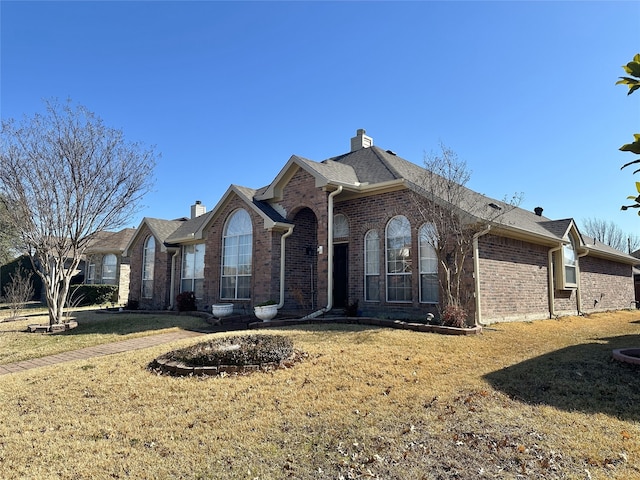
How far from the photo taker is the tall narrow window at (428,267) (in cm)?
1234

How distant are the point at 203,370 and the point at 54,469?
3054 millimetres

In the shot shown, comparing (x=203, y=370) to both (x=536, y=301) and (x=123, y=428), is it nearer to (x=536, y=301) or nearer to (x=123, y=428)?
(x=123, y=428)

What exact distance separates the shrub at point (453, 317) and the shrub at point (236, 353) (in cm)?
425

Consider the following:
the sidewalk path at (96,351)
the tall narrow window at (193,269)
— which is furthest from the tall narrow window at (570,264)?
the tall narrow window at (193,269)

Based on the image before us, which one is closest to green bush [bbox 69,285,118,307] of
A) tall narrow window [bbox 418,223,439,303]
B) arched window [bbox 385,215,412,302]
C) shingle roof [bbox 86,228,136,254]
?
shingle roof [bbox 86,228,136,254]

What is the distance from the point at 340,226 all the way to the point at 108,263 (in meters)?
21.4

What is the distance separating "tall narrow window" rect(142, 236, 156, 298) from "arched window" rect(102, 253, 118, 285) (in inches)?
338

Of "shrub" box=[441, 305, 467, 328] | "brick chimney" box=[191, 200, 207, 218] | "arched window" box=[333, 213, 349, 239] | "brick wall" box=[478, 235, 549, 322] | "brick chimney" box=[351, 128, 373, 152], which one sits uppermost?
"brick chimney" box=[351, 128, 373, 152]

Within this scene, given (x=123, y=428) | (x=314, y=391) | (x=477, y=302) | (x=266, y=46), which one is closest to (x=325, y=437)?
(x=314, y=391)

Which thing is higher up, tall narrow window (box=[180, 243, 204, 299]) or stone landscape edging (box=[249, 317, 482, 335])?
tall narrow window (box=[180, 243, 204, 299])

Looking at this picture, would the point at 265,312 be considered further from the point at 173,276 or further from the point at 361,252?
the point at 173,276

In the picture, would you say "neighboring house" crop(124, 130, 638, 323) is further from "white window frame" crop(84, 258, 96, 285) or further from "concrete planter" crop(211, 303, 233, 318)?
"white window frame" crop(84, 258, 96, 285)

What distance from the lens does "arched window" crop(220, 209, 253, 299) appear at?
1582 centimetres

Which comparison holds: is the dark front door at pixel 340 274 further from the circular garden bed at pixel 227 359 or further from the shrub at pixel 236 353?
the circular garden bed at pixel 227 359
